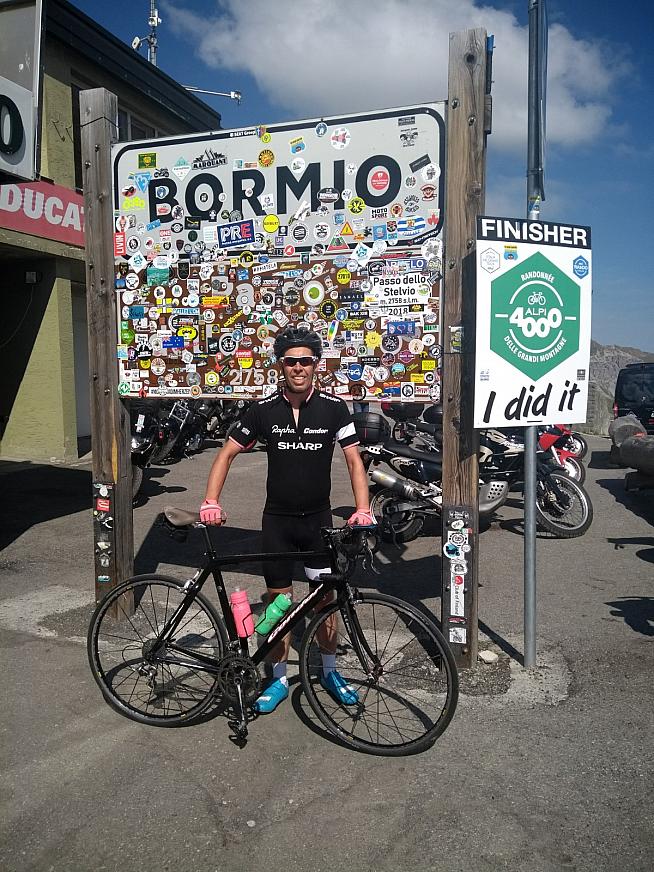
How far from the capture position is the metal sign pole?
13.6ft

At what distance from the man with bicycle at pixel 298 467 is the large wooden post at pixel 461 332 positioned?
760mm

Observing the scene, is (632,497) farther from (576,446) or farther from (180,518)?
(180,518)

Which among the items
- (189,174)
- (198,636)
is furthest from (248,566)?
(189,174)

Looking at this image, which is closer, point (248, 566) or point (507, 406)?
point (507, 406)

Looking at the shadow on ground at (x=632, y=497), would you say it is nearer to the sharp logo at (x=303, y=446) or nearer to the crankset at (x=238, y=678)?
the sharp logo at (x=303, y=446)

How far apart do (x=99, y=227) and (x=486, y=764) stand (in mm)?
4245

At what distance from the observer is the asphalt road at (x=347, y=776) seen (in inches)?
111

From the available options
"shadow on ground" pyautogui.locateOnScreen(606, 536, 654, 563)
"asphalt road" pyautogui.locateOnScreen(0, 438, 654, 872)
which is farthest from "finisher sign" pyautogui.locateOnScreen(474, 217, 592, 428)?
"shadow on ground" pyautogui.locateOnScreen(606, 536, 654, 563)

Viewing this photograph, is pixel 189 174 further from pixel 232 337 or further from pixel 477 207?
pixel 477 207

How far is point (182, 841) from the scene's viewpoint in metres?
2.88

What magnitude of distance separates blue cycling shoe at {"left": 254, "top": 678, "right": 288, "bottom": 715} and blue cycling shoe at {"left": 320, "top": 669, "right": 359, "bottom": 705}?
23cm

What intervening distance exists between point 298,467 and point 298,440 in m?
0.15

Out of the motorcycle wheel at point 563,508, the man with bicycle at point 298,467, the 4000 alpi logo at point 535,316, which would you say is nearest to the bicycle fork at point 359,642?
the man with bicycle at point 298,467

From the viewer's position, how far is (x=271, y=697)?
4.00m
